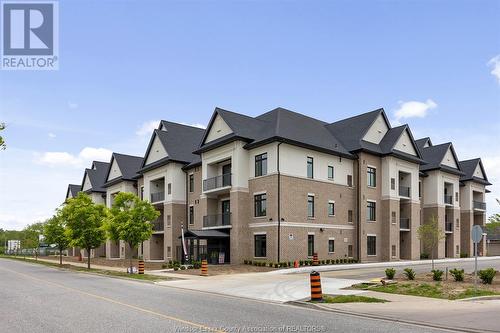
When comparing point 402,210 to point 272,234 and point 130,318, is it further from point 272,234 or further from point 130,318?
point 130,318

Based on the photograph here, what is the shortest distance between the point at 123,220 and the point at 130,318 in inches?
895

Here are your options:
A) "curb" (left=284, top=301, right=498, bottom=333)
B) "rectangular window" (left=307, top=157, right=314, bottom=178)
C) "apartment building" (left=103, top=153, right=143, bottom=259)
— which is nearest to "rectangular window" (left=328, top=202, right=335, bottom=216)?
"rectangular window" (left=307, top=157, right=314, bottom=178)

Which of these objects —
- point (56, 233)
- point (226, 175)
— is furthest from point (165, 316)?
point (56, 233)

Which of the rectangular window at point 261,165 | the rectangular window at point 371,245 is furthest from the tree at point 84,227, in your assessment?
the rectangular window at point 371,245

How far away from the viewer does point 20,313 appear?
43.1 feet

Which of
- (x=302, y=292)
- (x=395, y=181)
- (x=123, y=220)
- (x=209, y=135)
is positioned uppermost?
(x=209, y=135)

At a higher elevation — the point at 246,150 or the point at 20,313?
the point at 246,150

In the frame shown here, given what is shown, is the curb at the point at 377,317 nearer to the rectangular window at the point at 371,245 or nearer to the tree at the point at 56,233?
the rectangular window at the point at 371,245

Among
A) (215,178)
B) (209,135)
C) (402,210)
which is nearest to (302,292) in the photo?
(215,178)

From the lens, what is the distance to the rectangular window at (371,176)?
41781 millimetres

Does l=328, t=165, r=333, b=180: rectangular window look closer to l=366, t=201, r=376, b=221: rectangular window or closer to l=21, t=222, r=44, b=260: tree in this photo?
l=366, t=201, r=376, b=221: rectangular window

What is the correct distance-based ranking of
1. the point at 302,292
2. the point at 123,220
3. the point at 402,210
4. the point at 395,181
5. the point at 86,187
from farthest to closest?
the point at 86,187 → the point at 402,210 → the point at 395,181 → the point at 123,220 → the point at 302,292

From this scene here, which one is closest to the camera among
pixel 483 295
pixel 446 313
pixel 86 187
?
pixel 446 313

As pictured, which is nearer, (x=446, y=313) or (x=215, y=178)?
(x=446, y=313)
